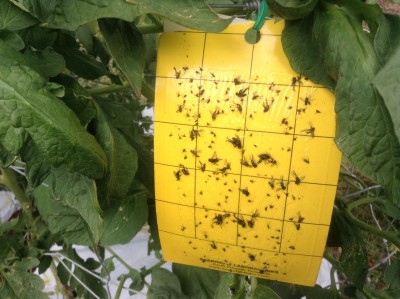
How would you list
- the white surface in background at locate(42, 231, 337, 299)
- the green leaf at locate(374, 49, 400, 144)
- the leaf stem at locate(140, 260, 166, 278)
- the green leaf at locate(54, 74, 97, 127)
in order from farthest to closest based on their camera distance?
the white surface in background at locate(42, 231, 337, 299)
the leaf stem at locate(140, 260, 166, 278)
the green leaf at locate(54, 74, 97, 127)
the green leaf at locate(374, 49, 400, 144)

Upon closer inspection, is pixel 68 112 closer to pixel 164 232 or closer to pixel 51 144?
pixel 51 144

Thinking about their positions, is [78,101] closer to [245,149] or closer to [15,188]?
[245,149]

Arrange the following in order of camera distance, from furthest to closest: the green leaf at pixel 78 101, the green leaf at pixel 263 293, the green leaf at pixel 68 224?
the green leaf at pixel 68 224
the green leaf at pixel 263 293
the green leaf at pixel 78 101

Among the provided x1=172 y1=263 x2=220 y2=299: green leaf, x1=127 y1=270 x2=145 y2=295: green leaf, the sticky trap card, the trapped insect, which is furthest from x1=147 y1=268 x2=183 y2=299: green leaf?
the trapped insect

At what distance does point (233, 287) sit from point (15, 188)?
0.56 metres

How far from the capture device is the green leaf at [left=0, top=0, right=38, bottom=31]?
41 centimetres

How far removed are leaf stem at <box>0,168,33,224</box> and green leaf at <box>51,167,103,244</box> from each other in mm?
439

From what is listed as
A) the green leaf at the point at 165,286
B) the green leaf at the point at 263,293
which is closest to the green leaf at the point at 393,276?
the green leaf at the point at 263,293

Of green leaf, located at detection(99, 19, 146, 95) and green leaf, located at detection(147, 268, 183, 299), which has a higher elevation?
green leaf, located at detection(99, 19, 146, 95)

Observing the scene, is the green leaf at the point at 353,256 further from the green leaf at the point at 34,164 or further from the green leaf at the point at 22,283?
the green leaf at the point at 22,283

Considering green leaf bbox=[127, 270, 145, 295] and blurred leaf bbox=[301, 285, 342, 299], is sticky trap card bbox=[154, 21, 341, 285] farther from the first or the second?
green leaf bbox=[127, 270, 145, 295]

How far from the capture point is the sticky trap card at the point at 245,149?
16.9 inches

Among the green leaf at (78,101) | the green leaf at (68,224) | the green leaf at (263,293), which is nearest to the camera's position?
the green leaf at (78,101)

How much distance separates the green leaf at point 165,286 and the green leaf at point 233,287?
140mm
